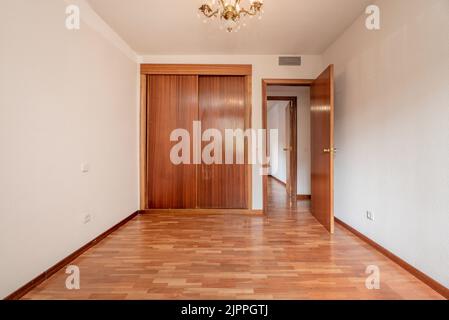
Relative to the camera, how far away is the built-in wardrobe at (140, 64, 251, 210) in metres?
3.72

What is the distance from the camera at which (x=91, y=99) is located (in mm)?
2498

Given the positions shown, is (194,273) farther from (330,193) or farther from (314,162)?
(314,162)

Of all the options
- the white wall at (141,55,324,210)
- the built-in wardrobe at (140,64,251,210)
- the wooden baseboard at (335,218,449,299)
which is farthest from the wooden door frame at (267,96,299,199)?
the wooden baseboard at (335,218,449,299)

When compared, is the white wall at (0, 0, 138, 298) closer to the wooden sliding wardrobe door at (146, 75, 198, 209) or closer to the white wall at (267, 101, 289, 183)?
the wooden sliding wardrobe door at (146, 75, 198, 209)

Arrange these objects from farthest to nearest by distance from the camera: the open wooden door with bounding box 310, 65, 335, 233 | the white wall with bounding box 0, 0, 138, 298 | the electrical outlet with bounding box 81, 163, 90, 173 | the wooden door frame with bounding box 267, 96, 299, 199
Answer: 1. the wooden door frame with bounding box 267, 96, 299, 199
2. the open wooden door with bounding box 310, 65, 335, 233
3. the electrical outlet with bounding box 81, 163, 90, 173
4. the white wall with bounding box 0, 0, 138, 298

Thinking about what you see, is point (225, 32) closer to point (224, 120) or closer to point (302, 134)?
point (224, 120)

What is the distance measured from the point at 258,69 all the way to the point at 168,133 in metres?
1.77

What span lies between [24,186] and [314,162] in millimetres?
3346

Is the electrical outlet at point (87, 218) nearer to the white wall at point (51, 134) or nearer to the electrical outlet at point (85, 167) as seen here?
the white wall at point (51, 134)

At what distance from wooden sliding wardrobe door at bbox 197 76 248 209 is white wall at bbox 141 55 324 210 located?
192 mm

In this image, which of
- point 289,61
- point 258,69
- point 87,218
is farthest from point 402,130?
point 87,218

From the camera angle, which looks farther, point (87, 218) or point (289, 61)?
point (289, 61)

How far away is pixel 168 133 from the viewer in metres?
3.72

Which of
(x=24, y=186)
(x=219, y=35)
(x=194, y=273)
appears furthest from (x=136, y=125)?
(x=194, y=273)
